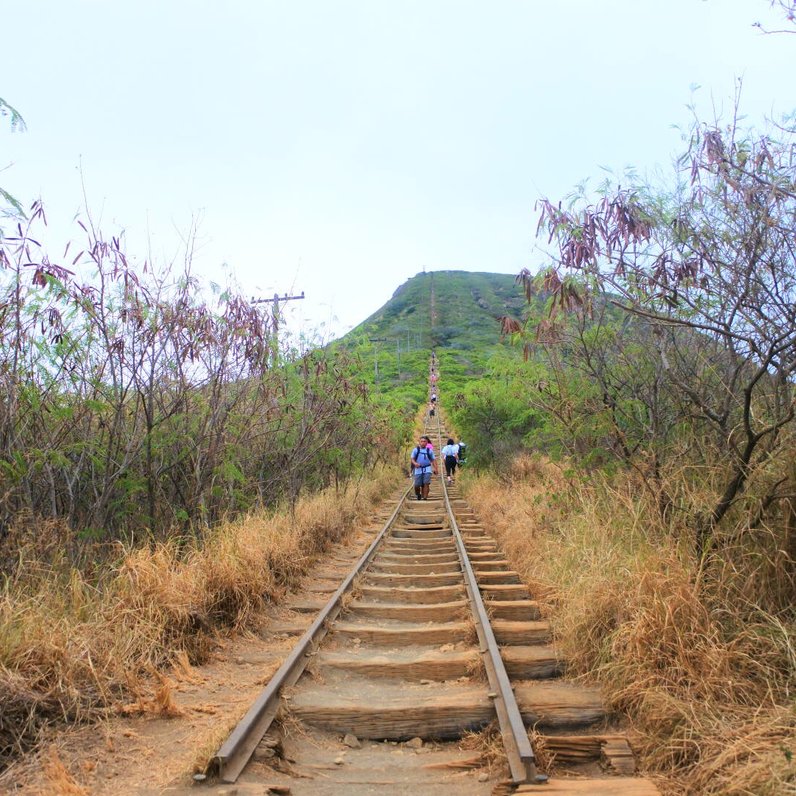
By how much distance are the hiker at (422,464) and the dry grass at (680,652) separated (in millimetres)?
11305

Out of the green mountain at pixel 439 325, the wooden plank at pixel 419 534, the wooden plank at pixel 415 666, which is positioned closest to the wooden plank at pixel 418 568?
the wooden plank at pixel 419 534

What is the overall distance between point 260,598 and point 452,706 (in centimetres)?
358

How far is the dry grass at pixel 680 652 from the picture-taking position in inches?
145

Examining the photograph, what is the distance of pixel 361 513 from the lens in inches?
648

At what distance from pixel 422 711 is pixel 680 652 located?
70.4 inches

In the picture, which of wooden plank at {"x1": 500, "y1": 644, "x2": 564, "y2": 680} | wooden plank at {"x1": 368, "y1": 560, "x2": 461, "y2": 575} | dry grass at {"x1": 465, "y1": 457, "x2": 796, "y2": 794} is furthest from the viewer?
wooden plank at {"x1": 368, "y1": 560, "x2": 461, "y2": 575}

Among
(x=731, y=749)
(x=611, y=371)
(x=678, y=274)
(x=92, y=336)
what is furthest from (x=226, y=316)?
(x=731, y=749)

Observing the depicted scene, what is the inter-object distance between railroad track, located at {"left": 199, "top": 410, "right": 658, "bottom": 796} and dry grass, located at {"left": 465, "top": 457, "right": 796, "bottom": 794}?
270mm

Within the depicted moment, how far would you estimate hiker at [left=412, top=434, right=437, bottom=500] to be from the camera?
61.6ft

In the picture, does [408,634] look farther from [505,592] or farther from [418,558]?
[418,558]

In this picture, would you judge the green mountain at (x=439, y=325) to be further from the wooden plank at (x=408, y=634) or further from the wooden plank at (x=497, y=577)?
the wooden plank at (x=408, y=634)

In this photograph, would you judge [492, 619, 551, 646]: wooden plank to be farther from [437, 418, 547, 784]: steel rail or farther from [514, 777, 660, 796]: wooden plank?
[514, 777, 660, 796]: wooden plank

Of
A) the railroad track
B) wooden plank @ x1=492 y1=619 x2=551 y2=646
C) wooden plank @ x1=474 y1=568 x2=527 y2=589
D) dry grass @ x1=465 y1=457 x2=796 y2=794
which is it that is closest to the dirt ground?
the railroad track

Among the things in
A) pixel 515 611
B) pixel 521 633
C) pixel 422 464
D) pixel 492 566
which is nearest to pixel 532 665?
pixel 521 633
